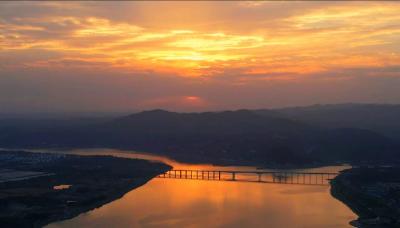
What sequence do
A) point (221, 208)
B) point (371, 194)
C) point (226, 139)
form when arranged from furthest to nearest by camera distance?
point (226, 139), point (371, 194), point (221, 208)

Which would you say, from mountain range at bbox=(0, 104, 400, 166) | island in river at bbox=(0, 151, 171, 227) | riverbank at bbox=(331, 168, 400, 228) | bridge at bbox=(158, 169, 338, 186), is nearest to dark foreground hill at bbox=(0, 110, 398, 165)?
mountain range at bbox=(0, 104, 400, 166)

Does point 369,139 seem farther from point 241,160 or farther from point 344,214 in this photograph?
point 344,214

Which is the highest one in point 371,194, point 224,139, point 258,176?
point 224,139

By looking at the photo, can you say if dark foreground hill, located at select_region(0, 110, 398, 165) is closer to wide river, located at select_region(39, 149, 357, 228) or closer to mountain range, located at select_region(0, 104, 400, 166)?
mountain range, located at select_region(0, 104, 400, 166)

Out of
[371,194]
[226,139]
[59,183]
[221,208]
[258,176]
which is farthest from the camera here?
[226,139]

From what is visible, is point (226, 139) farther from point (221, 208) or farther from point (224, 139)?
point (221, 208)

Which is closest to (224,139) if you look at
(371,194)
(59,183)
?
(59,183)

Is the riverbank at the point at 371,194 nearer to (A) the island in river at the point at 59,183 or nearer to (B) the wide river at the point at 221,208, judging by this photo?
(B) the wide river at the point at 221,208
